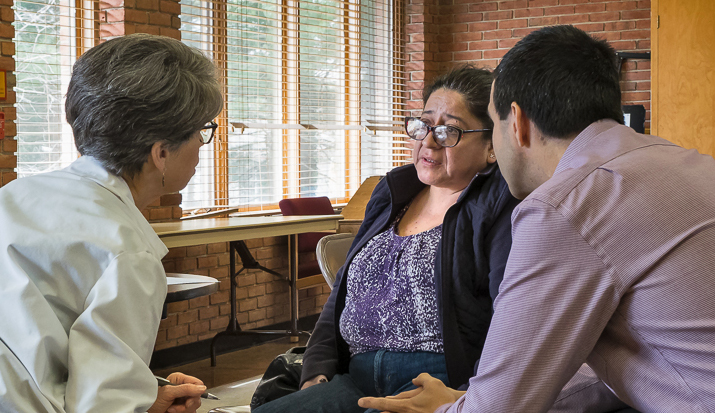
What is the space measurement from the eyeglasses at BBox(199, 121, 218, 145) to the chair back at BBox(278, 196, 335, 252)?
3.22m

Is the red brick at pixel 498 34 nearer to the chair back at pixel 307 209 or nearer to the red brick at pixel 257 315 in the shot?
the chair back at pixel 307 209

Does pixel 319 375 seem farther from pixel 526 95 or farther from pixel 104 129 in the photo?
pixel 526 95

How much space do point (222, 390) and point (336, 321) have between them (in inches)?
86.2

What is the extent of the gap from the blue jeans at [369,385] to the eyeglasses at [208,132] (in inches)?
25.6

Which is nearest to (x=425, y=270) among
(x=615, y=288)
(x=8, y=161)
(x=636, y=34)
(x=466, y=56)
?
(x=615, y=288)

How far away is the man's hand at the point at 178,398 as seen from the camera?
139 centimetres

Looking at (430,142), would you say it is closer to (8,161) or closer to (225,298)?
(8,161)

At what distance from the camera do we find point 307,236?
499 centimetres

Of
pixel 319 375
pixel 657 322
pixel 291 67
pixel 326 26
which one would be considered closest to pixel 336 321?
pixel 319 375

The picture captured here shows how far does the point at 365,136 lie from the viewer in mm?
6148

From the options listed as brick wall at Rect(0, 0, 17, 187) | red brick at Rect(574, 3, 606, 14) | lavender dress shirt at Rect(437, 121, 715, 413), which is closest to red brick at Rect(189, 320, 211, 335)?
brick wall at Rect(0, 0, 17, 187)

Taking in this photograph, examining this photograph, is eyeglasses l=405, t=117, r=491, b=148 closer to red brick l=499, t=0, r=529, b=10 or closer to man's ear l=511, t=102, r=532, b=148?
man's ear l=511, t=102, r=532, b=148

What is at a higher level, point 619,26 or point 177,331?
point 619,26

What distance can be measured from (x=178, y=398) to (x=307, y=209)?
3553 mm
